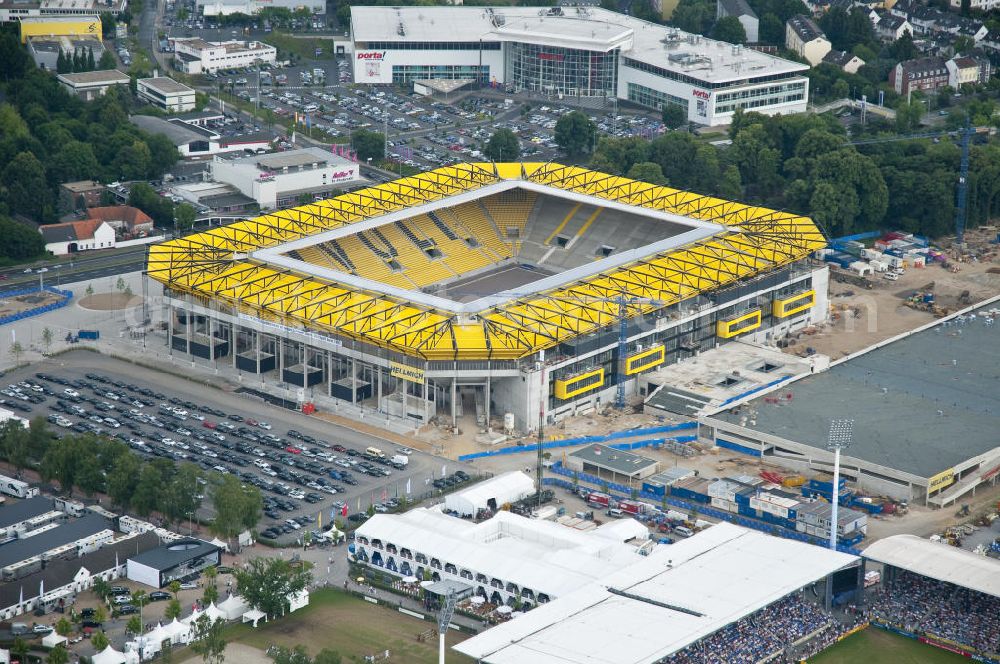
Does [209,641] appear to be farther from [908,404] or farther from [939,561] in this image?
[908,404]

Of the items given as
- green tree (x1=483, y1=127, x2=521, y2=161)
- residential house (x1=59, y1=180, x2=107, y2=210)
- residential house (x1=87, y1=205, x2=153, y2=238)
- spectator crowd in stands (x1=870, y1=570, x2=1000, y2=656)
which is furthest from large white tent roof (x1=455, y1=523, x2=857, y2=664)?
residential house (x1=59, y1=180, x2=107, y2=210)

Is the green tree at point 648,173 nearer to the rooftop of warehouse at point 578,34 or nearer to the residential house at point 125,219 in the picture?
the rooftop of warehouse at point 578,34

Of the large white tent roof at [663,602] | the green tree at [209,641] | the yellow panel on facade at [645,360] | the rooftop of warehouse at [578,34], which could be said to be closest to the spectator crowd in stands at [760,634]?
the large white tent roof at [663,602]

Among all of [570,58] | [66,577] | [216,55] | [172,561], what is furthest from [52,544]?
[216,55]

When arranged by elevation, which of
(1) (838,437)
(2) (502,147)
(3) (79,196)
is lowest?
(1) (838,437)

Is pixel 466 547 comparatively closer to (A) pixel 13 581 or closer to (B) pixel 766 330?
(A) pixel 13 581
